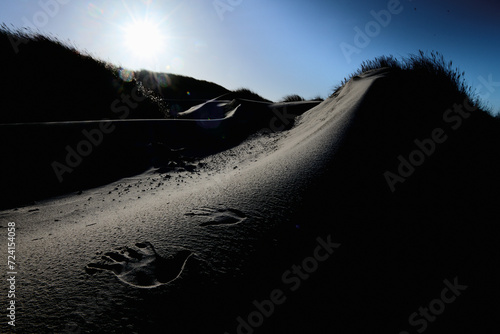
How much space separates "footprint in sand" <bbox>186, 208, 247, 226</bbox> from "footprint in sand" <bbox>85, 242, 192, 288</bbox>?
19 centimetres

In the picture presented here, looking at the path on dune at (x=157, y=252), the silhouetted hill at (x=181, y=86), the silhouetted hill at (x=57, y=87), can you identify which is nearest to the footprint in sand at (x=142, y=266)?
→ the path on dune at (x=157, y=252)

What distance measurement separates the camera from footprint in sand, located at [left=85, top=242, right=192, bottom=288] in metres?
0.70

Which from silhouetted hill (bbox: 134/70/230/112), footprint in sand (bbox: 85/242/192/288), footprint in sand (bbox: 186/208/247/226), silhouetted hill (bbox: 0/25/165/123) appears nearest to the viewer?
footprint in sand (bbox: 85/242/192/288)

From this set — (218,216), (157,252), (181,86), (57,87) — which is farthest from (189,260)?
(181,86)

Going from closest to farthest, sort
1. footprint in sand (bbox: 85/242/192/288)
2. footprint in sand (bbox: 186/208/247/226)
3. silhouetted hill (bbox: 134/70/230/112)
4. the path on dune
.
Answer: the path on dune, footprint in sand (bbox: 85/242/192/288), footprint in sand (bbox: 186/208/247/226), silhouetted hill (bbox: 134/70/230/112)

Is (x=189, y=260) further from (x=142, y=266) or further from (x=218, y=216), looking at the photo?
(x=218, y=216)

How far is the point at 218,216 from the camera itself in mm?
988

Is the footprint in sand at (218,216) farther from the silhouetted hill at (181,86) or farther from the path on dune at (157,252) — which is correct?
the silhouetted hill at (181,86)

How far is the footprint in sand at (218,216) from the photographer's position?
0.94m

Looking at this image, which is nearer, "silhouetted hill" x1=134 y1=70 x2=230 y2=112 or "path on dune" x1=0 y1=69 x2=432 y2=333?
"path on dune" x1=0 y1=69 x2=432 y2=333

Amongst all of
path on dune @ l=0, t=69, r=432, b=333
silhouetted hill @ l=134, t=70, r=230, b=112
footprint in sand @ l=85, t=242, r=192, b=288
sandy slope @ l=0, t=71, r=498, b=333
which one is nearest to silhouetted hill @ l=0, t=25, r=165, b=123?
path on dune @ l=0, t=69, r=432, b=333

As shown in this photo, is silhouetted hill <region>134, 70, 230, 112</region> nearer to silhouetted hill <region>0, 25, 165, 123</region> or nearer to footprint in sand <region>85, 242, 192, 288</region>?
silhouetted hill <region>0, 25, 165, 123</region>

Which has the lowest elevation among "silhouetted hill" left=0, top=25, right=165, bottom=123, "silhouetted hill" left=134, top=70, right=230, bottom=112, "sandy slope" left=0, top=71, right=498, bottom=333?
"sandy slope" left=0, top=71, right=498, bottom=333

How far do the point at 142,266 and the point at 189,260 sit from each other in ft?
0.50
